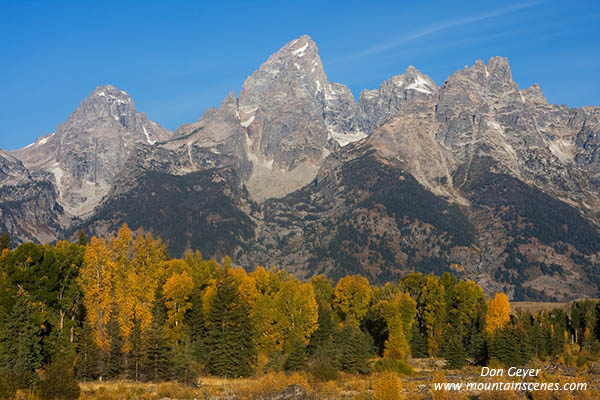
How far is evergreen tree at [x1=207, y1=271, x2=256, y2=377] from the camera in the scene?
80438 mm

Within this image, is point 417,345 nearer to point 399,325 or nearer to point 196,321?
point 399,325

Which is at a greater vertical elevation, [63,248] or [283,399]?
[63,248]

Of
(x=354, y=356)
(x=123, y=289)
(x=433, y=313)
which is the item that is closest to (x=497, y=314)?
(x=433, y=313)

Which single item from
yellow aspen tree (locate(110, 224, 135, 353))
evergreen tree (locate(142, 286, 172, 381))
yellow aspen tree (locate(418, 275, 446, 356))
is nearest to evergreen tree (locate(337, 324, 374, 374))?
evergreen tree (locate(142, 286, 172, 381))

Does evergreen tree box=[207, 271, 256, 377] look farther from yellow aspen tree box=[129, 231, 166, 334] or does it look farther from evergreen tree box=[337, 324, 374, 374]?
evergreen tree box=[337, 324, 374, 374]

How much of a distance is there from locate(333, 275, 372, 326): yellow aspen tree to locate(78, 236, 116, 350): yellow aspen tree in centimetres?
7117

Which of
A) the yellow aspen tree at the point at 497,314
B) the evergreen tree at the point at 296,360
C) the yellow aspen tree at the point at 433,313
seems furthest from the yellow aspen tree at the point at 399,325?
the evergreen tree at the point at 296,360

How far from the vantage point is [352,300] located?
449ft

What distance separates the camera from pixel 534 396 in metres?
52.1

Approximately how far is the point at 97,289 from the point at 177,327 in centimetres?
1933

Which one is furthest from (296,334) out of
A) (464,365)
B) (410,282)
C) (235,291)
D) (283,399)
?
(410,282)

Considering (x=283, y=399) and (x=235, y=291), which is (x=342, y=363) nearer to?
(x=235, y=291)

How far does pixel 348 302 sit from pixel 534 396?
3382 inches

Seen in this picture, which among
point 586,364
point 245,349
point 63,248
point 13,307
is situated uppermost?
point 63,248
